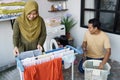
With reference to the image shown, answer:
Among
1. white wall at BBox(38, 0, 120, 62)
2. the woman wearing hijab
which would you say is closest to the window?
white wall at BBox(38, 0, 120, 62)

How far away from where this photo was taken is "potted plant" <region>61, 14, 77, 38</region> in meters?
3.45

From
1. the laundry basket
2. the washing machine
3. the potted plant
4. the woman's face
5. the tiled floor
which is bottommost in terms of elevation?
the tiled floor

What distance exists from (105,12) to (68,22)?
818 millimetres

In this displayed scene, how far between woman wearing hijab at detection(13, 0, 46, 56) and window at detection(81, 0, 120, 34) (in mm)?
1517

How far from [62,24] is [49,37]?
0.45 metres

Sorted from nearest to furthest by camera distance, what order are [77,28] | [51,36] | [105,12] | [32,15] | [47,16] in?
[32,15] → [105,12] → [51,36] → [47,16] → [77,28]

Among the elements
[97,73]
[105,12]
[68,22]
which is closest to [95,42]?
[97,73]

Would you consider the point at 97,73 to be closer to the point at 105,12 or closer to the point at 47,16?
the point at 105,12

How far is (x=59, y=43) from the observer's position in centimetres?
310

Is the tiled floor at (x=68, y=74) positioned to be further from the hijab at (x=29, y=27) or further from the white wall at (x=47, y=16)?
the hijab at (x=29, y=27)

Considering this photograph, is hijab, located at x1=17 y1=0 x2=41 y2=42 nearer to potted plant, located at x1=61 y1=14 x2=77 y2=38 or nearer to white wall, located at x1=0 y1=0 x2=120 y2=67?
white wall, located at x1=0 y1=0 x2=120 y2=67

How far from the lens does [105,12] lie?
9.95 ft

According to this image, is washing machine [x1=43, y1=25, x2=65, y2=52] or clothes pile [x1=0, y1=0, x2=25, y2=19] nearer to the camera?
clothes pile [x1=0, y1=0, x2=25, y2=19]

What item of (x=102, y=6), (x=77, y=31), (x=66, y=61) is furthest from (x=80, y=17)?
(x=66, y=61)
